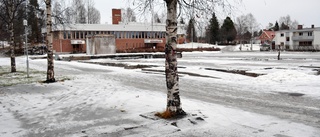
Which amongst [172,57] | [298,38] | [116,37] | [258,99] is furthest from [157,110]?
[298,38]

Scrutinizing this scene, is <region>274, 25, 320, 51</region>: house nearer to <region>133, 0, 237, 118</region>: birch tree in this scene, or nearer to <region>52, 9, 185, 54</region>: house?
<region>52, 9, 185, 54</region>: house

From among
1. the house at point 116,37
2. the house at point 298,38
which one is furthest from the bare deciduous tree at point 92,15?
the house at point 298,38

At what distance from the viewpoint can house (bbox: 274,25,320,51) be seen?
261 ft

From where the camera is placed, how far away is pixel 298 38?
3258 inches

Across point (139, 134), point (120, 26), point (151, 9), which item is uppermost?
point (120, 26)

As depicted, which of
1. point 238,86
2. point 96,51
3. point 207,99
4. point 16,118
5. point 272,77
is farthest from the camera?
point 96,51

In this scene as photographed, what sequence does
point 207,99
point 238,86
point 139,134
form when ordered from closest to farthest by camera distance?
point 139,134
point 207,99
point 238,86

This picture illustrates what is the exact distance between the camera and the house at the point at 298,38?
7950 cm

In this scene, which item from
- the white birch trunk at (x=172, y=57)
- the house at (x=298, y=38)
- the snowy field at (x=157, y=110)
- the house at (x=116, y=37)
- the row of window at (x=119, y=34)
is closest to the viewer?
the snowy field at (x=157, y=110)

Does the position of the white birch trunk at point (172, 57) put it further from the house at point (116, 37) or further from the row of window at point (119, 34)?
the row of window at point (119, 34)

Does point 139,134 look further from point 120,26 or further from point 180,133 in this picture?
point 120,26

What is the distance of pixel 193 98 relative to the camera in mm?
11133

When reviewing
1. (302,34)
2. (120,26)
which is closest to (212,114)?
(120,26)

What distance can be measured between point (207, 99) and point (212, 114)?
9.08ft
